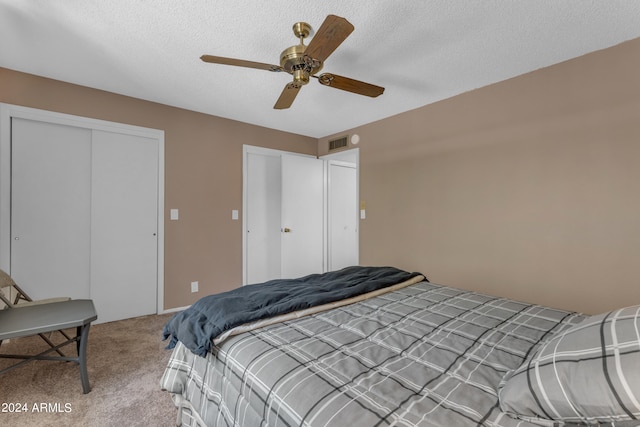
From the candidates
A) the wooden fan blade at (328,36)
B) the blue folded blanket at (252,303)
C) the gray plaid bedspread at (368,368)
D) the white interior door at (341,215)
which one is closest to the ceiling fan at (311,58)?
the wooden fan blade at (328,36)

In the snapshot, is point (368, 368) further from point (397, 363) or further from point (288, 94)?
point (288, 94)

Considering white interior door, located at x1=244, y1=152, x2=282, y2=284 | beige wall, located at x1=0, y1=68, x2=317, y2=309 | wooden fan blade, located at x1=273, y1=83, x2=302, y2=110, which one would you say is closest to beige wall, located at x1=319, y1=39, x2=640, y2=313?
→ white interior door, located at x1=244, y1=152, x2=282, y2=284

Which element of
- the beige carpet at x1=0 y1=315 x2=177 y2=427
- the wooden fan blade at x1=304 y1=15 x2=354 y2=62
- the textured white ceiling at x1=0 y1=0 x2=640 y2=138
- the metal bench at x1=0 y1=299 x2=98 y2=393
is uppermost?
the textured white ceiling at x1=0 y1=0 x2=640 y2=138

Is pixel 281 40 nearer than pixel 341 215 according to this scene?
Yes

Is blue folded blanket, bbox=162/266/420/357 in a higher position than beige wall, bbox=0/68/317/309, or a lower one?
lower

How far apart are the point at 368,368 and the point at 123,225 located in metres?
3.02

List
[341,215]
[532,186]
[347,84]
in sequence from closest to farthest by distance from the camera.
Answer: [347,84]
[532,186]
[341,215]

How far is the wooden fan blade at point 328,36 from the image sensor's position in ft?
4.51

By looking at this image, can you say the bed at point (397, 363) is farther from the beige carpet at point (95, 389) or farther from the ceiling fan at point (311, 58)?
the ceiling fan at point (311, 58)

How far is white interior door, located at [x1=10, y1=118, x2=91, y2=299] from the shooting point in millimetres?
2562

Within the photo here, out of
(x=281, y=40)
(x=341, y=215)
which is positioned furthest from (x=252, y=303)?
(x=341, y=215)

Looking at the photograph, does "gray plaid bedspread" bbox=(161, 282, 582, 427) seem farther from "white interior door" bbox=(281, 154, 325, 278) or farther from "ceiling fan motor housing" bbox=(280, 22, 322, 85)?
"white interior door" bbox=(281, 154, 325, 278)

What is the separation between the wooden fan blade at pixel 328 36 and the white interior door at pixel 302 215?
2448mm

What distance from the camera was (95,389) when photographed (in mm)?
1829
